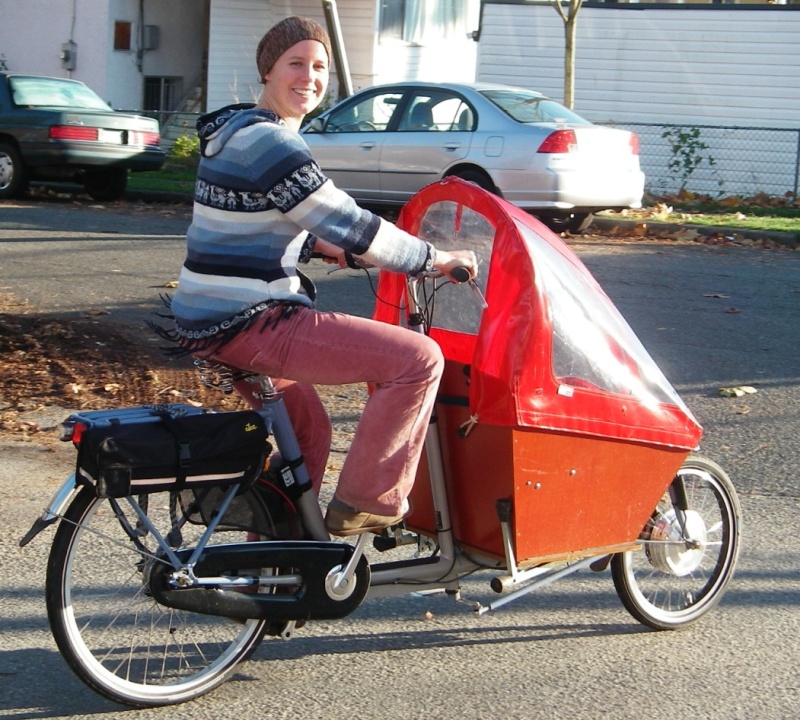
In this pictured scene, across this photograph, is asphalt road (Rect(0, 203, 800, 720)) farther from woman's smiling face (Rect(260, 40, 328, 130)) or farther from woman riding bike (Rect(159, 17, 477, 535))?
woman's smiling face (Rect(260, 40, 328, 130))

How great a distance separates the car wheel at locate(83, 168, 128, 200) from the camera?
16.6 meters

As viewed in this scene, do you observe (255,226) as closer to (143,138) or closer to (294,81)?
(294,81)

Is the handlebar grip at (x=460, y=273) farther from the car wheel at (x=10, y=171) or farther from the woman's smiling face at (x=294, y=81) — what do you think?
the car wheel at (x=10, y=171)

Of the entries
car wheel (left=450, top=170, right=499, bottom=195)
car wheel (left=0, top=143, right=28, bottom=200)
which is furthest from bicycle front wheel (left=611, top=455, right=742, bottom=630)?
car wheel (left=0, top=143, right=28, bottom=200)

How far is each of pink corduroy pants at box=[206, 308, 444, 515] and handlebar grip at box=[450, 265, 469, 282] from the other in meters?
0.21

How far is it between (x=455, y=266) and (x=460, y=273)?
3 centimetres

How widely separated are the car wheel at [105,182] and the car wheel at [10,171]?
89 centimetres

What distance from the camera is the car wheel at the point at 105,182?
54.6ft

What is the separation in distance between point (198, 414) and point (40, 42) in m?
24.5

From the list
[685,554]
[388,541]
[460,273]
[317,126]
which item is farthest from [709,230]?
[460,273]

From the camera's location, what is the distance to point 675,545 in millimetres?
4332

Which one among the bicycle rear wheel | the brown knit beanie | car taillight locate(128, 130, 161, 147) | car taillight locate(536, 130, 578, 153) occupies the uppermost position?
the brown knit beanie

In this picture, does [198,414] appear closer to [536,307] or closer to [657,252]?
[536,307]

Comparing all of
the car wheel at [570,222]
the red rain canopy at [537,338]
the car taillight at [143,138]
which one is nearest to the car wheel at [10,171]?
the car taillight at [143,138]
